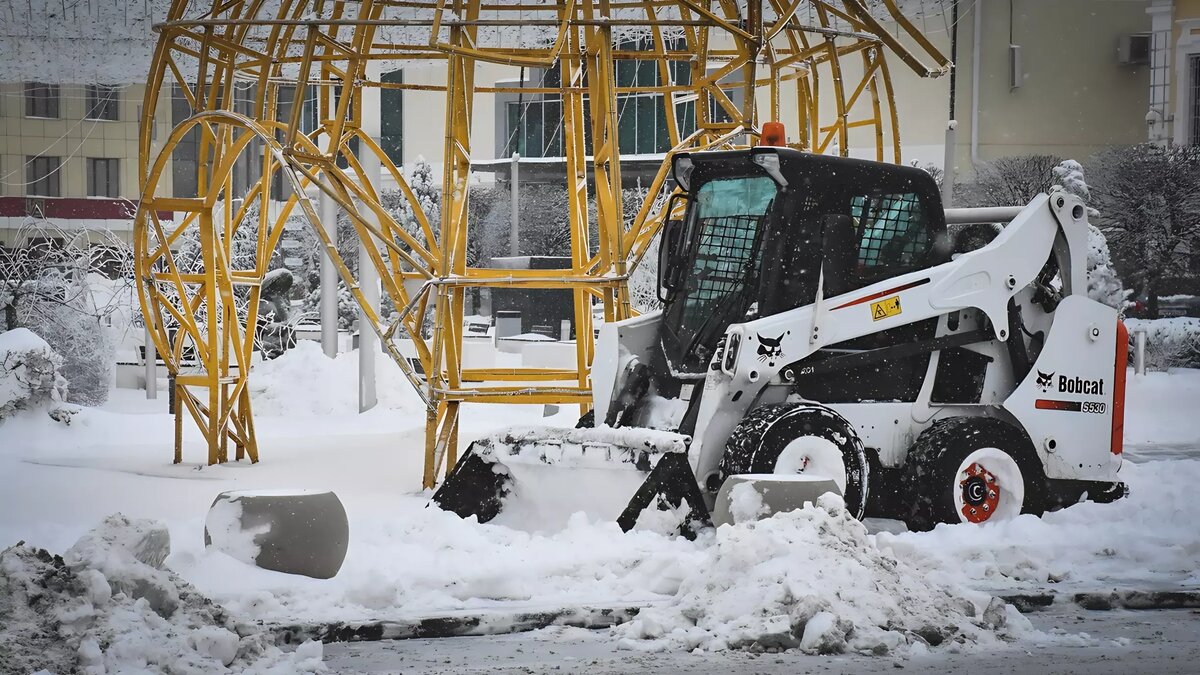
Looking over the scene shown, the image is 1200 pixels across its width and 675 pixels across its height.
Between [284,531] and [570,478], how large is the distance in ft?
6.42

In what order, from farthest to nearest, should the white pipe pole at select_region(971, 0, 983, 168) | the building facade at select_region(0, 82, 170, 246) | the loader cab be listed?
the building facade at select_region(0, 82, 170, 246), the white pipe pole at select_region(971, 0, 983, 168), the loader cab

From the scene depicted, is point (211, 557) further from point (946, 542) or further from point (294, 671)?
point (946, 542)

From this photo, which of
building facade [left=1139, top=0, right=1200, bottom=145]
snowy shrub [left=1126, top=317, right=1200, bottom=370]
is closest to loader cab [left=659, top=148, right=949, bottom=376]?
snowy shrub [left=1126, top=317, right=1200, bottom=370]

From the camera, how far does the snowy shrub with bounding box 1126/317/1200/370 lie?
23406 millimetres

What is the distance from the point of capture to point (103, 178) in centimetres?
3622

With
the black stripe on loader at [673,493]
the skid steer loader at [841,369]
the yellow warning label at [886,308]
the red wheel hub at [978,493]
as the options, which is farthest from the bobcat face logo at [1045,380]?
the black stripe on loader at [673,493]

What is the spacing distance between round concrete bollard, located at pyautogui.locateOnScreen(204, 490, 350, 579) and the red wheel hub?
376 centimetres

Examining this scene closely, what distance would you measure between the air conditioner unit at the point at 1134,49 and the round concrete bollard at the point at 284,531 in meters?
22.6

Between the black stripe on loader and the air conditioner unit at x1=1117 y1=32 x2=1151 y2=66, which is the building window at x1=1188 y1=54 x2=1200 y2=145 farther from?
the black stripe on loader

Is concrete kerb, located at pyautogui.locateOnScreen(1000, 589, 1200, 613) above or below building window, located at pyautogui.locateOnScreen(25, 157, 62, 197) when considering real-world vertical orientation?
below

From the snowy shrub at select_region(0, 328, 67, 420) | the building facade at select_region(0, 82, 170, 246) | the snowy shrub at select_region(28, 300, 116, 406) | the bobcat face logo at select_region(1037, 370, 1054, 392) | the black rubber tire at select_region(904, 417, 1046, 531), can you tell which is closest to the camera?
the black rubber tire at select_region(904, 417, 1046, 531)

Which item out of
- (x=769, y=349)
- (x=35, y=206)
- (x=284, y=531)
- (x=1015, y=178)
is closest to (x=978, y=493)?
(x=769, y=349)

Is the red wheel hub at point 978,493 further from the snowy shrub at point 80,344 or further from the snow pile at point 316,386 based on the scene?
the snowy shrub at point 80,344

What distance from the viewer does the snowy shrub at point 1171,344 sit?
23.4m
